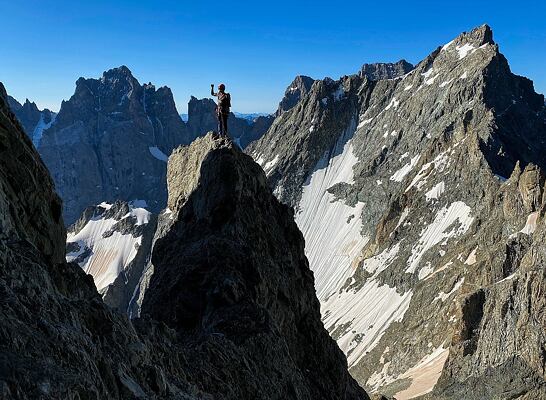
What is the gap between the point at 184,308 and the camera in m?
25.9

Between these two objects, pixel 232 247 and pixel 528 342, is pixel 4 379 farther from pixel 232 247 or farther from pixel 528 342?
pixel 528 342

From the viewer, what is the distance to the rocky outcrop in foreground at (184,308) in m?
11.4

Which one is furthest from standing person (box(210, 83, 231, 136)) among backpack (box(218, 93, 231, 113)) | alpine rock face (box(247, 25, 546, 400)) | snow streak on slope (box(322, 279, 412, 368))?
snow streak on slope (box(322, 279, 412, 368))

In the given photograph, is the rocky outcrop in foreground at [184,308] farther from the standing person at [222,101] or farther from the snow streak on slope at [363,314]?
the snow streak on slope at [363,314]

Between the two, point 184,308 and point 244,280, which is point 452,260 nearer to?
point 244,280

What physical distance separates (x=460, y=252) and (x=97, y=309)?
116 meters

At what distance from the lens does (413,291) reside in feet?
419

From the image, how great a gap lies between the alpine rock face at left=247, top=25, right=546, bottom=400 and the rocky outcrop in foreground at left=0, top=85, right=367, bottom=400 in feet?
147

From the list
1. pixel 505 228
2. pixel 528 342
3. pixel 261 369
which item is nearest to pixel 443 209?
pixel 505 228

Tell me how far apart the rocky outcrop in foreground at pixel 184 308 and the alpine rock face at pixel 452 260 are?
4482cm

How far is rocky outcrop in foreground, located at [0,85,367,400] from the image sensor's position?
37.5 feet

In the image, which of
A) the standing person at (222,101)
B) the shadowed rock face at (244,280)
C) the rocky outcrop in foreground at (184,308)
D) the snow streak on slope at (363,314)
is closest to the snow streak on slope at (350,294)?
the snow streak on slope at (363,314)

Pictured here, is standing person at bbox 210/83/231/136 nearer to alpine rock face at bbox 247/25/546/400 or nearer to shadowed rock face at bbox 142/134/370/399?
shadowed rock face at bbox 142/134/370/399

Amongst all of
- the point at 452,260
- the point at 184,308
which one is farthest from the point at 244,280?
the point at 452,260
